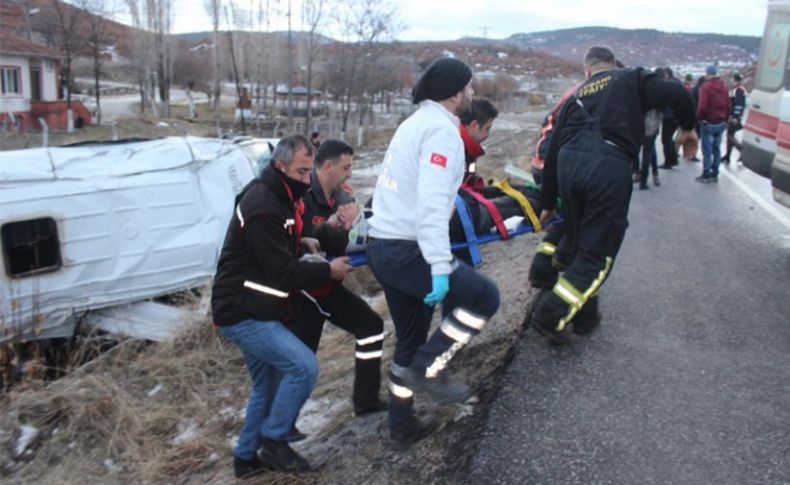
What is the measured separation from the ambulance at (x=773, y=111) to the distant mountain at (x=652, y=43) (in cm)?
11755

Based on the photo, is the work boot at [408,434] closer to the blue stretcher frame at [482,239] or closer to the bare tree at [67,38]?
the blue stretcher frame at [482,239]

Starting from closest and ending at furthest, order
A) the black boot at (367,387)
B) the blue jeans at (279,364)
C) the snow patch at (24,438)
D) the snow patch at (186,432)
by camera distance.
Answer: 1. the blue jeans at (279,364)
2. the black boot at (367,387)
3. the snow patch at (186,432)
4. the snow patch at (24,438)

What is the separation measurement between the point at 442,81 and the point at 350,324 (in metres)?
1.48

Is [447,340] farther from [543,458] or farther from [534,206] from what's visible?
[534,206]

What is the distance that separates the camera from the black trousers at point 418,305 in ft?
10.6

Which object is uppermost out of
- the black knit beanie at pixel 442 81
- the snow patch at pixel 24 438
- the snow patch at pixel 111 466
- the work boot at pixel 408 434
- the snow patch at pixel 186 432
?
the black knit beanie at pixel 442 81

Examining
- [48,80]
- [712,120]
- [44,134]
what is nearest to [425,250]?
[712,120]

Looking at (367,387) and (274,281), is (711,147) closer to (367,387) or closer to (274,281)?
(367,387)

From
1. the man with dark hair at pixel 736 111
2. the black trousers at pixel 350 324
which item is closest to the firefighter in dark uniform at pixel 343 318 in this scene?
the black trousers at pixel 350 324

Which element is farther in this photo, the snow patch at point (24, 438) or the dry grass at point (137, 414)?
the snow patch at point (24, 438)

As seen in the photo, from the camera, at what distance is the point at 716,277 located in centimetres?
593

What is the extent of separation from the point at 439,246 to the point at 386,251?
36cm

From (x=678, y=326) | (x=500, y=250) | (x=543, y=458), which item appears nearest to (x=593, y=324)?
(x=678, y=326)

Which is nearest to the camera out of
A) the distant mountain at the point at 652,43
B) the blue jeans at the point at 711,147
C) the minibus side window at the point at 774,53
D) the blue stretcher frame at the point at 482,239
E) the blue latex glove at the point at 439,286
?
the blue latex glove at the point at 439,286
